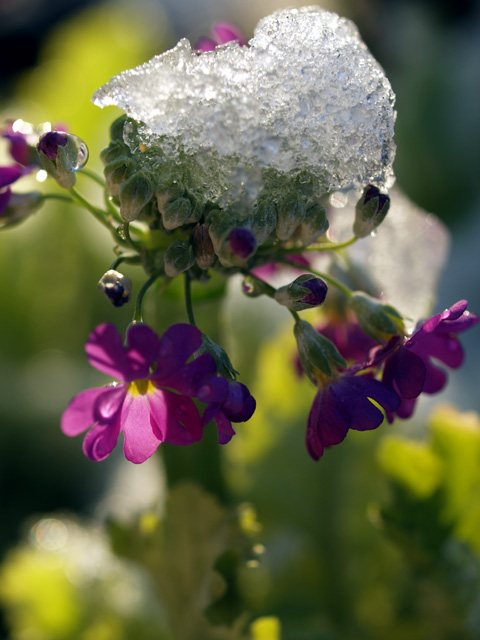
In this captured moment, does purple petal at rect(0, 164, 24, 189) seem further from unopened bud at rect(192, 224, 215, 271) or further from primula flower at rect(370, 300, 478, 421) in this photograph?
primula flower at rect(370, 300, 478, 421)

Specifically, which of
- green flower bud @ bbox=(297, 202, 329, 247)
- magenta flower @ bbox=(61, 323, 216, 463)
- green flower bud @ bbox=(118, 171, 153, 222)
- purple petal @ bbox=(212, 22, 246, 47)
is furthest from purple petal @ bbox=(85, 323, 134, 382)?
purple petal @ bbox=(212, 22, 246, 47)

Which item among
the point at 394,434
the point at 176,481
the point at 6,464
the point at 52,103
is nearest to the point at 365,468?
the point at 394,434

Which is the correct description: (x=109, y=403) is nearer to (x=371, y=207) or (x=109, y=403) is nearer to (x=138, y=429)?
(x=138, y=429)

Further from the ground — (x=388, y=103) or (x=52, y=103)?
(x=388, y=103)

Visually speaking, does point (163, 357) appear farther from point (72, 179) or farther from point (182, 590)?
point (182, 590)

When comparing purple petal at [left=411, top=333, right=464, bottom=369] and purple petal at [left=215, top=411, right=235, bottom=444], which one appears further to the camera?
purple petal at [left=411, top=333, right=464, bottom=369]

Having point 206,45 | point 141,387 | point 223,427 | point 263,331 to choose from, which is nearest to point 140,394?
point 141,387

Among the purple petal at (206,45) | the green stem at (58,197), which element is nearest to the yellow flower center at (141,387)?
the green stem at (58,197)
